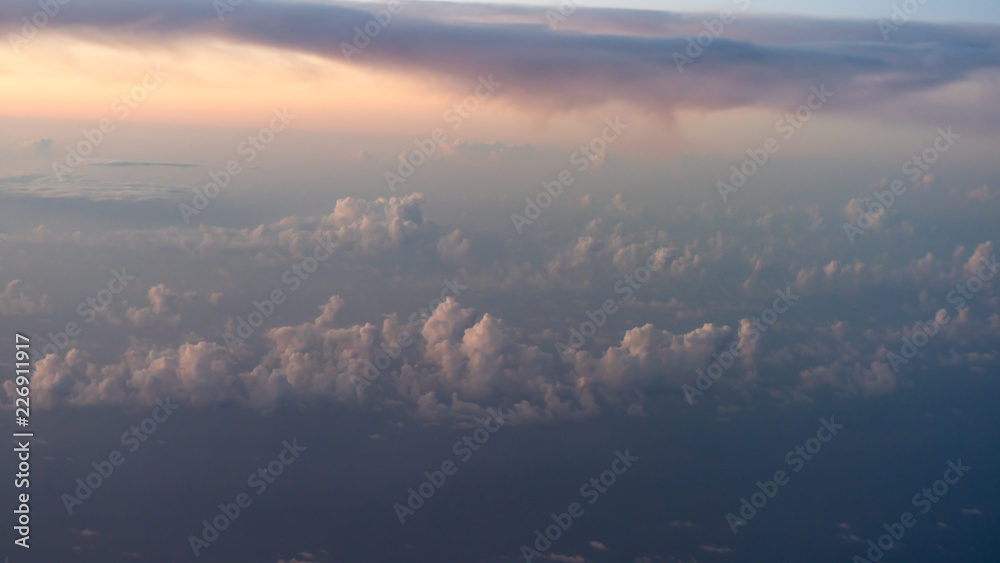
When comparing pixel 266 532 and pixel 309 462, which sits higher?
pixel 309 462

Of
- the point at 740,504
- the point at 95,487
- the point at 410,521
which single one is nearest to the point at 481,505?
the point at 410,521

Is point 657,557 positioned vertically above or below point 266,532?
below

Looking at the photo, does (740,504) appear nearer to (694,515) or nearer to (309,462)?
(694,515)

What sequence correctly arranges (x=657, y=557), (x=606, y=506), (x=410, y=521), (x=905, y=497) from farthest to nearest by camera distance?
(x=905, y=497) < (x=606, y=506) < (x=410, y=521) < (x=657, y=557)

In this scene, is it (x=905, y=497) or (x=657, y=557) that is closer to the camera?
(x=657, y=557)

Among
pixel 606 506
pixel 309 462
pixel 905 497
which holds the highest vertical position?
pixel 309 462

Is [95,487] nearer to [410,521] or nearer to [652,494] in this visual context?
[410,521]

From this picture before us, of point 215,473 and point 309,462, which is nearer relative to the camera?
point 215,473

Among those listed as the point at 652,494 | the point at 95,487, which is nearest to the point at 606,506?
the point at 652,494

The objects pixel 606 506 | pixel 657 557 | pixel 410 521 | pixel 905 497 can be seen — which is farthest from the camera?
pixel 905 497
